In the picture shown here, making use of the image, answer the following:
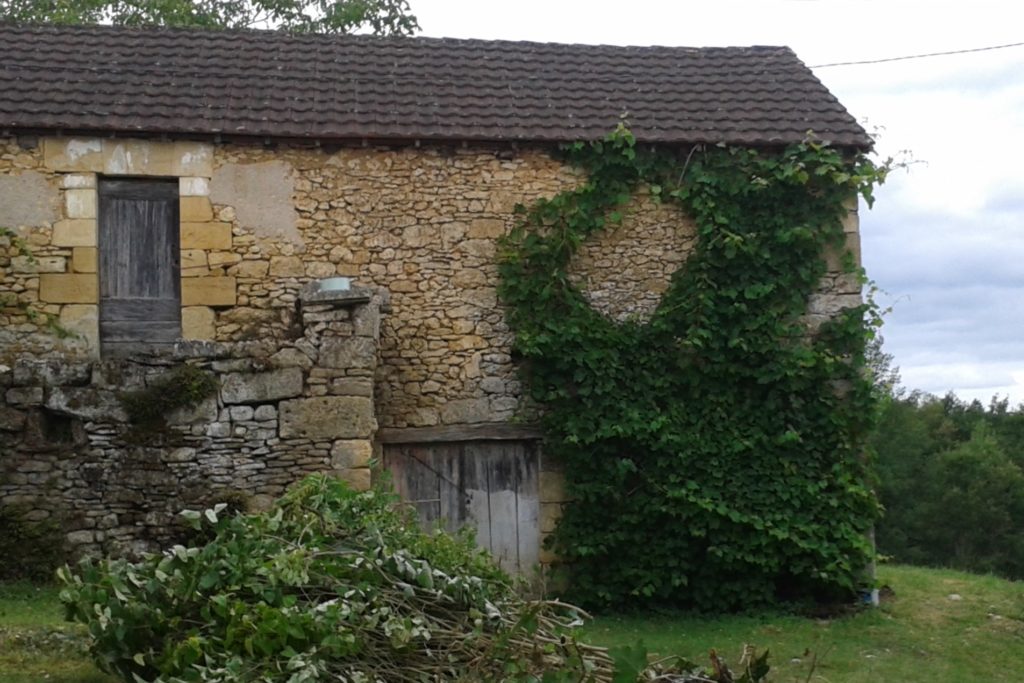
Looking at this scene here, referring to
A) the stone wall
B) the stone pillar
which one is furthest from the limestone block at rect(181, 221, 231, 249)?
the stone pillar

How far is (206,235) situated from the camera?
10883 mm

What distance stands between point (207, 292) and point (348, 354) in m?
1.85

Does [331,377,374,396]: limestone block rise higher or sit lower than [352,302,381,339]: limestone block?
lower

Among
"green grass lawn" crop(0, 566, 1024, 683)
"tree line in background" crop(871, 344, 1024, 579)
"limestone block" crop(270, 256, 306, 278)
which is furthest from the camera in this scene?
"tree line in background" crop(871, 344, 1024, 579)

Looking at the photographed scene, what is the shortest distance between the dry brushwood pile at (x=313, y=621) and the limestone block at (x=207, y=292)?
4.40 metres

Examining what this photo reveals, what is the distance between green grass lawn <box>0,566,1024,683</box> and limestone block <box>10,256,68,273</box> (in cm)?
284

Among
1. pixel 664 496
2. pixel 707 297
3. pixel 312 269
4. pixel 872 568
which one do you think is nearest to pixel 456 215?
pixel 312 269

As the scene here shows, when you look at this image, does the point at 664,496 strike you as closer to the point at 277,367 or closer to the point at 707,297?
the point at 707,297

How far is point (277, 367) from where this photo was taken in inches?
383

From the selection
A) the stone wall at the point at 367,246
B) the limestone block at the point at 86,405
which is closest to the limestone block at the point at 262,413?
the limestone block at the point at 86,405

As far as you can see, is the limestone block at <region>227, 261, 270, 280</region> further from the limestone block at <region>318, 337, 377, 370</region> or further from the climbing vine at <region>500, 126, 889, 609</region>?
the climbing vine at <region>500, 126, 889, 609</region>

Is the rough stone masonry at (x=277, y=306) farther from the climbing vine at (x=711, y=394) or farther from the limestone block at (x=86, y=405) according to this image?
the climbing vine at (x=711, y=394)

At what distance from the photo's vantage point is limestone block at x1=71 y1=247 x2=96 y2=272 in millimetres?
10695

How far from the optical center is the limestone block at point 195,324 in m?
10.8
